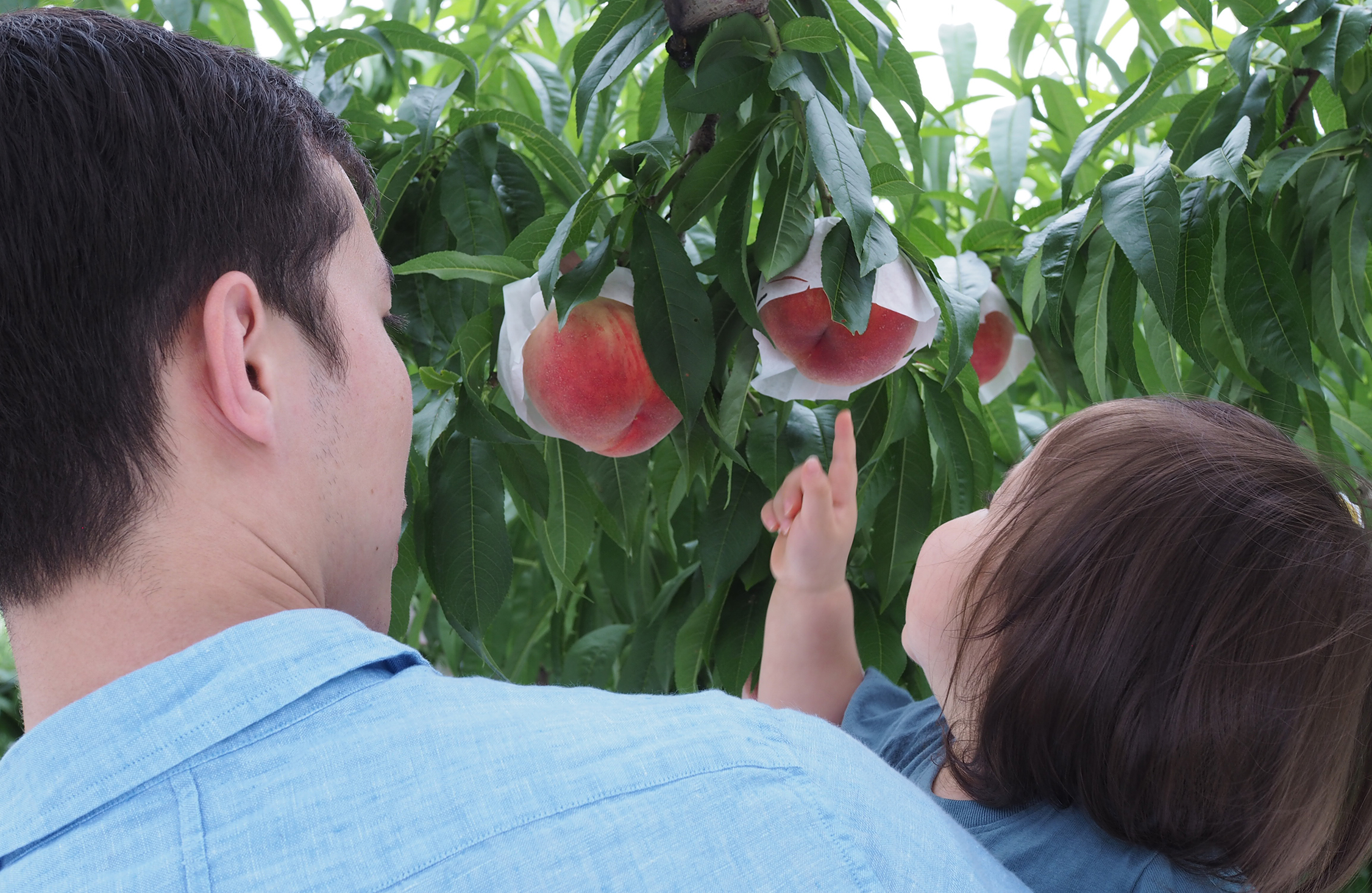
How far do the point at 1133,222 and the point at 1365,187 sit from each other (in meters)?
0.20

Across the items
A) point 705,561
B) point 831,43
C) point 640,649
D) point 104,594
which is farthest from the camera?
point 640,649

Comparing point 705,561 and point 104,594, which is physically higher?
point 104,594

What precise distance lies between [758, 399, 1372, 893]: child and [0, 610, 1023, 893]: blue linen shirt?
288 mm

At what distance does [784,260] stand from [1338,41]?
1.33 feet

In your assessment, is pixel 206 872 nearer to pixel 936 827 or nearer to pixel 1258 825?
pixel 936 827

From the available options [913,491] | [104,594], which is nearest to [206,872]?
[104,594]

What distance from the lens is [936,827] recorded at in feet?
1.34

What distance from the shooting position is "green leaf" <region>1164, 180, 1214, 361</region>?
0.67 meters

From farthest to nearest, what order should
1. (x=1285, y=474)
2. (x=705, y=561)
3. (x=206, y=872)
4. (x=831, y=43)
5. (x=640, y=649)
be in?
(x=640, y=649)
(x=705, y=561)
(x=1285, y=474)
(x=831, y=43)
(x=206, y=872)

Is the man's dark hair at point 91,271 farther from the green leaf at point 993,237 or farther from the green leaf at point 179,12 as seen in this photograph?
the green leaf at point 993,237

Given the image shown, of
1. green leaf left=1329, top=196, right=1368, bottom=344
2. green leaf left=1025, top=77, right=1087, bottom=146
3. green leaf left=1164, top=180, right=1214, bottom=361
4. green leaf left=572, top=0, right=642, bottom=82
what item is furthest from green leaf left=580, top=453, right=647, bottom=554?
green leaf left=1025, top=77, right=1087, bottom=146

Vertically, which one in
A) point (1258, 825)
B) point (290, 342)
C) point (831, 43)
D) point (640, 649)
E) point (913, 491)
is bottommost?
point (640, 649)

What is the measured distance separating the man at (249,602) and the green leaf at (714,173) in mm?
208

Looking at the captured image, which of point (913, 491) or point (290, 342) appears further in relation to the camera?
point (913, 491)
